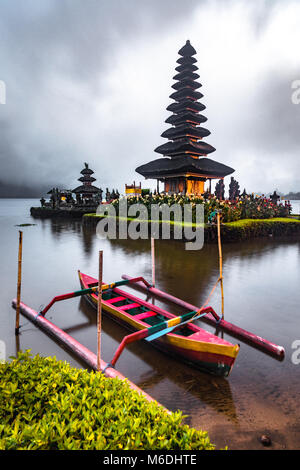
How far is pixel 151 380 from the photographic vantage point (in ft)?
14.5

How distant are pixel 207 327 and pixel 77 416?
465 cm

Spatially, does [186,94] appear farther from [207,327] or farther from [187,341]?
[187,341]

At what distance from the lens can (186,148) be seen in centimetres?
2831

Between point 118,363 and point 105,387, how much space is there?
8.24ft

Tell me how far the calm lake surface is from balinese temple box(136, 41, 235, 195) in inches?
614

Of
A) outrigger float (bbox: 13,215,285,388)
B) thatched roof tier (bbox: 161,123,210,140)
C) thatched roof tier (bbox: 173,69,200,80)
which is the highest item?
thatched roof tier (bbox: 173,69,200,80)

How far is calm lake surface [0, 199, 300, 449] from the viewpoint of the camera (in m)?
3.64

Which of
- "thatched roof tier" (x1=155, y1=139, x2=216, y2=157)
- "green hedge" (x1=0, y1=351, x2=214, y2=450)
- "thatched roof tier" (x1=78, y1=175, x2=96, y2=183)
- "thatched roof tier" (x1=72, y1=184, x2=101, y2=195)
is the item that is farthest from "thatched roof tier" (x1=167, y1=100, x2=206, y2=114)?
"green hedge" (x1=0, y1=351, x2=214, y2=450)

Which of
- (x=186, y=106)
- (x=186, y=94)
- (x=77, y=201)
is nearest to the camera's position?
(x=186, y=106)

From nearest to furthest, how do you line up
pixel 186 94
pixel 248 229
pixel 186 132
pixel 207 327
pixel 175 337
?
pixel 175 337, pixel 207 327, pixel 248 229, pixel 186 132, pixel 186 94

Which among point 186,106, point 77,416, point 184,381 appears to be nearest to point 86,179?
point 186,106

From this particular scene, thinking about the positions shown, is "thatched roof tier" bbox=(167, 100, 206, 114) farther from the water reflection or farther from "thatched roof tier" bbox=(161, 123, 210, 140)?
the water reflection

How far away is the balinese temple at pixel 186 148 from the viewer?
93.9 feet

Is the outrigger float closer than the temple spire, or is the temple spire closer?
the outrigger float
